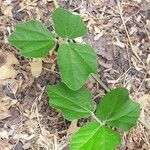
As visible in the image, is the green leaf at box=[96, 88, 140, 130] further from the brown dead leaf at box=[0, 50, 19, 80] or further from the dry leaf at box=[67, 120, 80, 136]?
the brown dead leaf at box=[0, 50, 19, 80]

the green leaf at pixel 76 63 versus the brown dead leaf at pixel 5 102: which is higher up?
the green leaf at pixel 76 63

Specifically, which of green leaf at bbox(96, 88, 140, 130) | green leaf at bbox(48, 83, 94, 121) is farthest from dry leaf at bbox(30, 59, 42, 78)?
green leaf at bbox(96, 88, 140, 130)

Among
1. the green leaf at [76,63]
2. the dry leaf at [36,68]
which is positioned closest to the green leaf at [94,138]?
the green leaf at [76,63]

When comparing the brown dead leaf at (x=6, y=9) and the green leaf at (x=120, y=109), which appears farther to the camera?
the brown dead leaf at (x=6, y=9)

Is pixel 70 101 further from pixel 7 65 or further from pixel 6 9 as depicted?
pixel 6 9

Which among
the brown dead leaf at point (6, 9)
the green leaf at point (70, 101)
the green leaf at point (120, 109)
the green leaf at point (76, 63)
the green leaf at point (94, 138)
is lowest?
the green leaf at point (94, 138)

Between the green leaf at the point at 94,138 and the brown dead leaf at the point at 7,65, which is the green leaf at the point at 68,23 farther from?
the green leaf at the point at 94,138

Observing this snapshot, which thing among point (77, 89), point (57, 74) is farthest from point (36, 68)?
point (77, 89)
